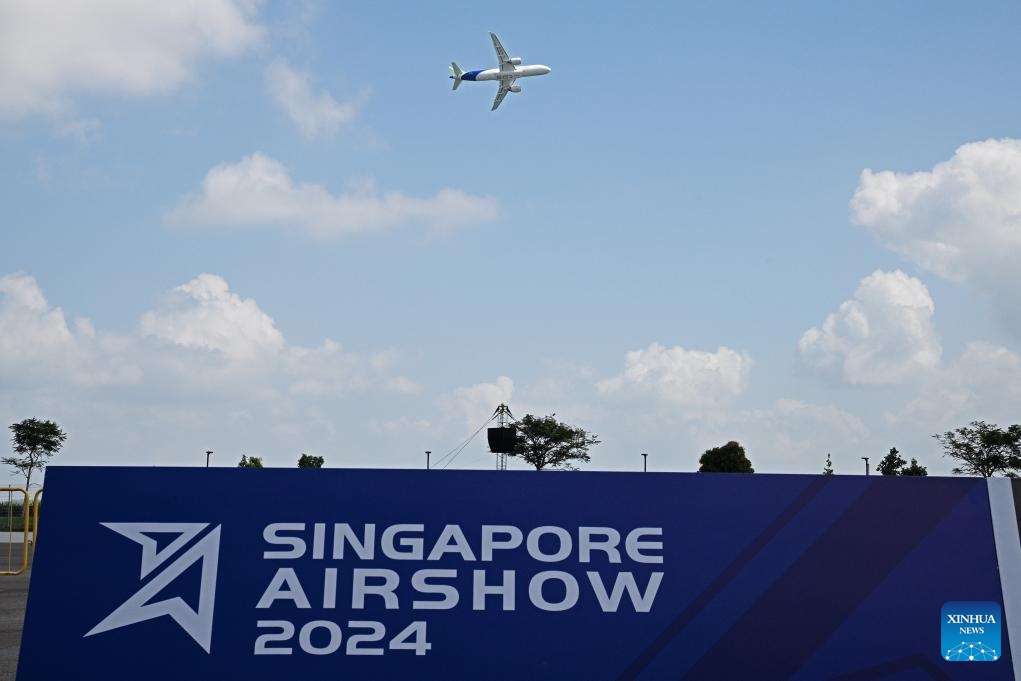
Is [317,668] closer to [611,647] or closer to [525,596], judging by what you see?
[525,596]

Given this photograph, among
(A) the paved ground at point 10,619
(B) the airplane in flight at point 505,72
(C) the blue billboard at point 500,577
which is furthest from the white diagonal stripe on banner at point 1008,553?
(B) the airplane in flight at point 505,72

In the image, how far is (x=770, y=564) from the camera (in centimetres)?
847

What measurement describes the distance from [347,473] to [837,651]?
15.9 feet

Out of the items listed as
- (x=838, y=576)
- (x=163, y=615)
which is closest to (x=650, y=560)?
(x=838, y=576)

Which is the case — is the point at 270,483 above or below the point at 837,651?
above

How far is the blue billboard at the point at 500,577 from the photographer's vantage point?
8266 mm

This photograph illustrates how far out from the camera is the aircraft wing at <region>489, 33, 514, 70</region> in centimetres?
6053

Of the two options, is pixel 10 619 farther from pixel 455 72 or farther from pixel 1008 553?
Result: pixel 455 72

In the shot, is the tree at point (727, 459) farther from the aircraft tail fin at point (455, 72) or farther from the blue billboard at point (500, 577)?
the blue billboard at point (500, 577)

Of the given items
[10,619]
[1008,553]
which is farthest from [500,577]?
[10,619]

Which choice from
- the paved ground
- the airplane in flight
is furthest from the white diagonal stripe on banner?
the airplane in flight

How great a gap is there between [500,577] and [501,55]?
5747 centimetres

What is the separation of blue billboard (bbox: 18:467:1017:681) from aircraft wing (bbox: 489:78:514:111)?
5625 cm

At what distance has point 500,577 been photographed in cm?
840
